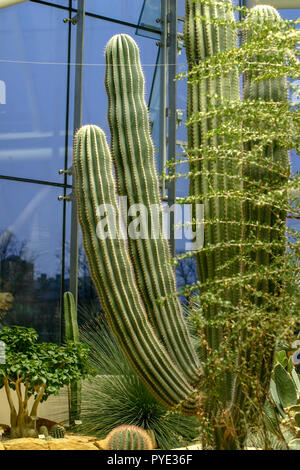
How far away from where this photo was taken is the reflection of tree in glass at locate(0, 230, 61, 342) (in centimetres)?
538

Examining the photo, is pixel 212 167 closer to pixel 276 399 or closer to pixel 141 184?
pixel 141 184

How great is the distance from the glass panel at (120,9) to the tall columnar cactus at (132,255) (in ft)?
11.6

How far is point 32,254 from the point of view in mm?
5508

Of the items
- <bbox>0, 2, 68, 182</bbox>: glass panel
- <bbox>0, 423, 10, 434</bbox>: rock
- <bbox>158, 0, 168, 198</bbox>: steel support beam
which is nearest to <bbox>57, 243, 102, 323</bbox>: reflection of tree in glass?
<bbox>0, 2, 68, 182</bbox>: glass panel

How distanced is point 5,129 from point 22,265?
→ 124 centimetres

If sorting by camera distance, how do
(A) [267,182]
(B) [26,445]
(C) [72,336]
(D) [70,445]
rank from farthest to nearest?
(C) [72,336], (D) [70,445], (B) [26,445], (A) [267,182]

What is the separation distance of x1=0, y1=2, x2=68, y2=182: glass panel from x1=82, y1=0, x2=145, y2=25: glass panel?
37 cm

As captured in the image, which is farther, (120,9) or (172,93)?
(120,9)

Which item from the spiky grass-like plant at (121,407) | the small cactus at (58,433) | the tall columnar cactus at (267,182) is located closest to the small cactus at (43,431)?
the small cactus at (58,433)

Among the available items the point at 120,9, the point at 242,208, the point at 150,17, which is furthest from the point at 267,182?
the point at 120,9

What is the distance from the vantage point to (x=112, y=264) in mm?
2525

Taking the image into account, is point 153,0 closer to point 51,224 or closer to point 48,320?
point 51,224

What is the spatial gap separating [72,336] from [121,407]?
812mm

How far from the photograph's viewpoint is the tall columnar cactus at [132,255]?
244 centimetres
